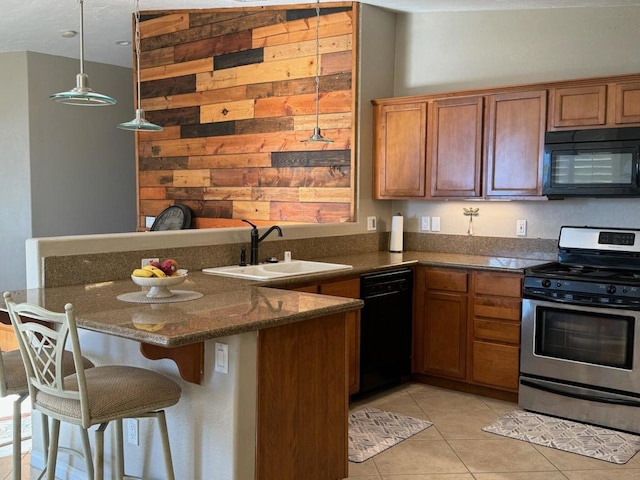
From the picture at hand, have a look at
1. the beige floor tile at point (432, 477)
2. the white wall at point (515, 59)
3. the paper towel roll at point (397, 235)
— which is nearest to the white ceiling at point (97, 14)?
the white wall at point (515, 59)

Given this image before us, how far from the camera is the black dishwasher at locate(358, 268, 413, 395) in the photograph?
4027 mm

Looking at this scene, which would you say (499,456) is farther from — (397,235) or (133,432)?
(397,235)

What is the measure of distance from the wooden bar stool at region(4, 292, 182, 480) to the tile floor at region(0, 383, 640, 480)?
106 centimetres

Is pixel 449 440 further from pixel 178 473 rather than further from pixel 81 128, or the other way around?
pixel 81 128

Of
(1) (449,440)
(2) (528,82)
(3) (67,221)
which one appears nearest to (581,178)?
(2) (528,82)

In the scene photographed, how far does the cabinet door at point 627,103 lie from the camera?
3.78 metres

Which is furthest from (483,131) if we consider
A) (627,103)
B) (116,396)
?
(116,396)

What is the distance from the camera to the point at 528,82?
4.48m

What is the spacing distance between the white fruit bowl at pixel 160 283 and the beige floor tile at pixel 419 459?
1364 millimetres

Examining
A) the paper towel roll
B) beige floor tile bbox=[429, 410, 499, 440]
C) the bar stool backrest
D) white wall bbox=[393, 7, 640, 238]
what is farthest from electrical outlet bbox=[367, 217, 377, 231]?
the bar stool backrest

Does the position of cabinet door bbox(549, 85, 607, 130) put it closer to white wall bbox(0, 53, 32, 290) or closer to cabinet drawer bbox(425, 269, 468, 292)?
cabinet drawer bbox(425, 269, 468, 292)

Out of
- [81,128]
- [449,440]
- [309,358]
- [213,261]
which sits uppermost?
[81,128]

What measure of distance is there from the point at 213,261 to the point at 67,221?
3.44m

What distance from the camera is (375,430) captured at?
11.8 ft
